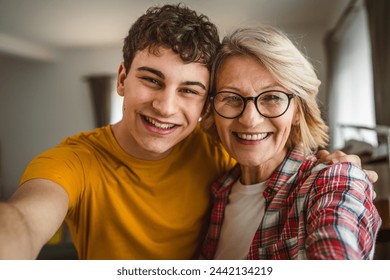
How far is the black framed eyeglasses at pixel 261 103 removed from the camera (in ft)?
3.02

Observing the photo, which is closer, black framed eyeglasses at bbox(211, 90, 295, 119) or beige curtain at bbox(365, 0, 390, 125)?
black framed eyeglasses at bbox(211, 90, 295, 119)

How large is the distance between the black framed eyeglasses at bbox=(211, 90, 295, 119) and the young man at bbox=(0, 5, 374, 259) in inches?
2.5

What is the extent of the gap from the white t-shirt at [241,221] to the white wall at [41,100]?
458mm

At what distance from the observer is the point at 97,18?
111 cm

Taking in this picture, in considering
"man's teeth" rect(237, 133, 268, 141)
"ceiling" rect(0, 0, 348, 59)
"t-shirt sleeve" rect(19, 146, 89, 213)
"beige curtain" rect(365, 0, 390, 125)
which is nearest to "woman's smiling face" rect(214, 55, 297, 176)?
"man's teeth" rect(237, 133, 268, 141)

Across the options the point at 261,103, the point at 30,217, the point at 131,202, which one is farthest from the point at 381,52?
the point at 30,217

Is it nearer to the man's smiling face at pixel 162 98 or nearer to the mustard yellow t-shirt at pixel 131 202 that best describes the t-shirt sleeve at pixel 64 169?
the mustard yellow t-shirt at pixel 131 202

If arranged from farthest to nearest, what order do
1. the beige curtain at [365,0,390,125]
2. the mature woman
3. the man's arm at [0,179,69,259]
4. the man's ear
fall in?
1. the beige curtain at [365,0,390,125]
2. the man's ear
3. the mature woman
4. the man's arm at [0,179,69,259]

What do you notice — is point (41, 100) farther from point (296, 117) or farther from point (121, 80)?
point (296, 117)

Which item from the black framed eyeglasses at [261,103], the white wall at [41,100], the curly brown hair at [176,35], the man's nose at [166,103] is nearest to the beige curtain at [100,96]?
the white wall at [41,100]

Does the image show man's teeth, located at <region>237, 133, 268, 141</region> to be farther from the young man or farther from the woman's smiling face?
the young man

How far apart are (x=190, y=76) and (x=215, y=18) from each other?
0.81 ft

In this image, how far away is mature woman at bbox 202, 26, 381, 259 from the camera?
81 cm
